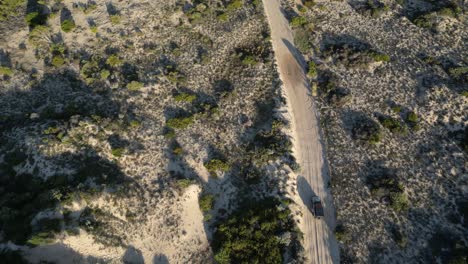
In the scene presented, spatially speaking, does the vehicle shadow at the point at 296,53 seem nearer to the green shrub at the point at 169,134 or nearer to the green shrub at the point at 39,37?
the green shrub at the point at 169,134

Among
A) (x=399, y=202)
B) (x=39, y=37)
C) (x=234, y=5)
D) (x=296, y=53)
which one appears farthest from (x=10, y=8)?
(x=399, y=202)

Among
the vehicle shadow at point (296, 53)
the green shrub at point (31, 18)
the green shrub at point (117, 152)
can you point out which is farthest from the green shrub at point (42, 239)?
the vehicle shadow at point (296, 53)

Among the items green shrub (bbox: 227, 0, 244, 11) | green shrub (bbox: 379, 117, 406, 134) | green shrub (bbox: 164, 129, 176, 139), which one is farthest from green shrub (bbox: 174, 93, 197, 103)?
green shrub (bbox: 379, 117, 406, 134)

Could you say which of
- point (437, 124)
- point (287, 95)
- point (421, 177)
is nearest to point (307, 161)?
point (287, 95)

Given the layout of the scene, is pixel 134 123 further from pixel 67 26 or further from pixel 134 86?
pixel 67 26

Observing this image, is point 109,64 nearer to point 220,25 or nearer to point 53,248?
point 220,25

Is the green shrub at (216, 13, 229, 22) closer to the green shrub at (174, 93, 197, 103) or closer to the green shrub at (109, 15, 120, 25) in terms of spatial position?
the green shrub at (174, 93, 197, 103)
